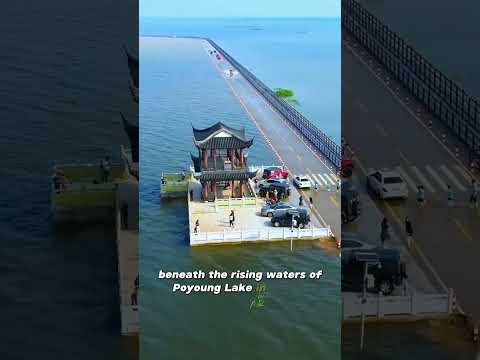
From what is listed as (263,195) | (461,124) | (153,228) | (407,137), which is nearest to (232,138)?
(263,195)

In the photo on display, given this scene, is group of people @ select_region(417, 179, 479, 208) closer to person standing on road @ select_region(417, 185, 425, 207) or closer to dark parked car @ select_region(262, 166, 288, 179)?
person standing on road @ select_region(417, 185, 425, 207)

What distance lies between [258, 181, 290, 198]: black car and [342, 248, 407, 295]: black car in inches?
43.3

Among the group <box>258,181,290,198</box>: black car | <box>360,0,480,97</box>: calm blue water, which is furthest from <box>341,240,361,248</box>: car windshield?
<box>360,0,480,97</box>: calm blue water

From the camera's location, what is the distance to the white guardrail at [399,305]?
8.81 metres

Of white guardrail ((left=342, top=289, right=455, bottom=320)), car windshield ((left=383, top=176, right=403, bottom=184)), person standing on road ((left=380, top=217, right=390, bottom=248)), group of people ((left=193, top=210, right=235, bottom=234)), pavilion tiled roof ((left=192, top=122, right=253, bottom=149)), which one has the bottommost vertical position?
→ white guardrail ((left=342, top=289, right=455, bottom=320))

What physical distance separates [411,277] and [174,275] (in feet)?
9.85

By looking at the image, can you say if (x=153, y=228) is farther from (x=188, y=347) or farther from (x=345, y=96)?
(x=345, y=96)

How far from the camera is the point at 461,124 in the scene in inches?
480

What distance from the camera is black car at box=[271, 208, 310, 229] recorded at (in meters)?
8.73

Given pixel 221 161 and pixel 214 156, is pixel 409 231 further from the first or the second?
pixel 214 156

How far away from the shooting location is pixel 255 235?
28.8ft

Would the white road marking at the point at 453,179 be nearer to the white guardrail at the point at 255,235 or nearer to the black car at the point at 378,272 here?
the black car at the point at 378,272

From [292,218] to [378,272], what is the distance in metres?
1.27

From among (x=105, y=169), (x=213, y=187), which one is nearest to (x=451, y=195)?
(x=213, y=187)
